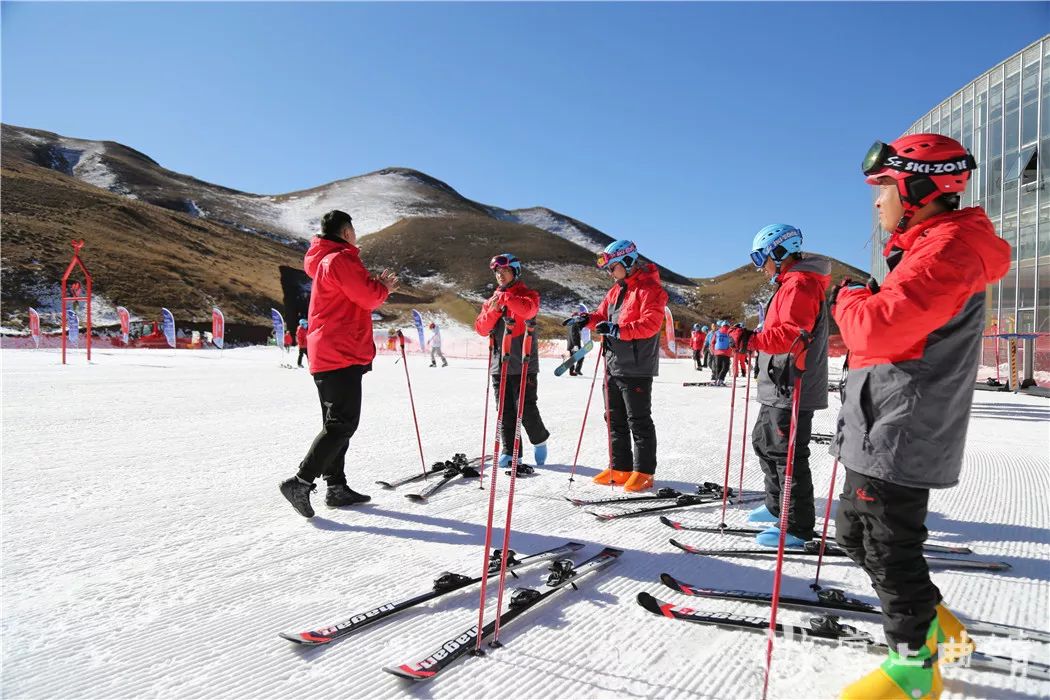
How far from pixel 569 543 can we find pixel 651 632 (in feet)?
3.19

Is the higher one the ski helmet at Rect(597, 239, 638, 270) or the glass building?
the glass building

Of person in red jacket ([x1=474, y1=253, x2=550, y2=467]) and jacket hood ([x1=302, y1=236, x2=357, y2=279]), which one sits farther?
person in red jacket ([x1=474, y1=253, x2=550, y2=467])

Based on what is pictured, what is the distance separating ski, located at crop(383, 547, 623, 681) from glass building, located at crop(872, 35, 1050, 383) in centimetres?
1997

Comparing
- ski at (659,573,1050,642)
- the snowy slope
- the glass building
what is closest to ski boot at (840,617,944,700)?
the snowy slope

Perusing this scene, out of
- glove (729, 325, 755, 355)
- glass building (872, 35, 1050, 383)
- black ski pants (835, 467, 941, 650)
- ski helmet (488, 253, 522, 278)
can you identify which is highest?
glass building (872, 35, 1050, 383)

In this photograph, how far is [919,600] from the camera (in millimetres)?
1764

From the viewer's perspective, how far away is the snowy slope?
76.3 inches

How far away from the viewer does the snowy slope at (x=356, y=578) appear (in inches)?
76.3

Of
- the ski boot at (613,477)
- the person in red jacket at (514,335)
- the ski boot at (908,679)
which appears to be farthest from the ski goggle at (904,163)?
the ski boot at (613,477)

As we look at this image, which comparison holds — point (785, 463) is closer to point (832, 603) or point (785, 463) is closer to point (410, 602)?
point (832, 603)

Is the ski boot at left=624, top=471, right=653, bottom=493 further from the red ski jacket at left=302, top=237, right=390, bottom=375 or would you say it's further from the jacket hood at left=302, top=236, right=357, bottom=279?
the jacket hood at left=302, top=236, right=357, bottom=279

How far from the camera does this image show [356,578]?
2.71 meters

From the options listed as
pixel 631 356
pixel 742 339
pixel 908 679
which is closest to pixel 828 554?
pixel 742 339

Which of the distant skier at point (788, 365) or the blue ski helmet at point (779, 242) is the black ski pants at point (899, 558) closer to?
the distant skier at point (788, 365)
